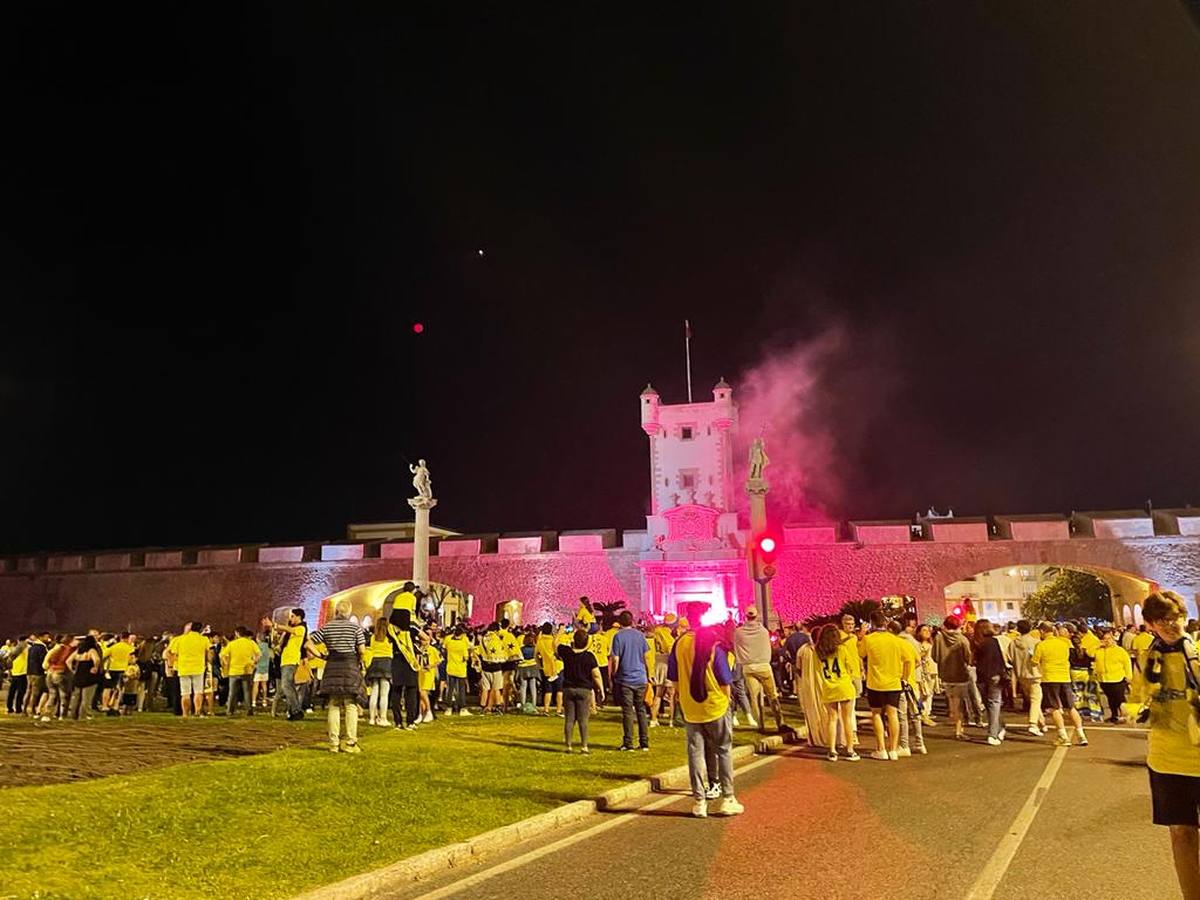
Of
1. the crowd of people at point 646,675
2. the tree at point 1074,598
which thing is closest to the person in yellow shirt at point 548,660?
the crowd of people at point 646,675

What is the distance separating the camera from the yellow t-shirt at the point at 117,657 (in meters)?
16.2

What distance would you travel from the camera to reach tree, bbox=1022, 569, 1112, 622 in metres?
58.3

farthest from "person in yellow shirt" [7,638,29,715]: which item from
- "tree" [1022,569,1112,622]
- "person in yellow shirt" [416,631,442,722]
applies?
"tree" [1022,569,1112,622]

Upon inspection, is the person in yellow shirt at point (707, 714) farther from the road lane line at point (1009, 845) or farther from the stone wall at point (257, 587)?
the stone wall at point (257, 587)

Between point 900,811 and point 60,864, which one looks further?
A: point 900,811

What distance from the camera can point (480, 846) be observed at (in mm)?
6199

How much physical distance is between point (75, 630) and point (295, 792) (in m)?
45.7

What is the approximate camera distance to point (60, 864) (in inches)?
212

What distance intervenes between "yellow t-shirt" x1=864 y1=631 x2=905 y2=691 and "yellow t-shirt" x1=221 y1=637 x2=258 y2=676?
1153 cm

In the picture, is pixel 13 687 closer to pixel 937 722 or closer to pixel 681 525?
pixel 937 722

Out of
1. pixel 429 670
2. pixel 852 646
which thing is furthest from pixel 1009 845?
pixel 429 670

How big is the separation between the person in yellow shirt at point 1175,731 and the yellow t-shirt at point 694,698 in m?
3.60

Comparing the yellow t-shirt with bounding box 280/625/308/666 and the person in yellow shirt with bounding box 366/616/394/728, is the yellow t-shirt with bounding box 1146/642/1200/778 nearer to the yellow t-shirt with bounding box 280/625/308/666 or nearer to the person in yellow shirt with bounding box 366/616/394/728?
the person in yellow shirt with bounding box 366/616/394/728

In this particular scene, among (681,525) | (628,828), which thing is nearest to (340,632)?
(628,828)
